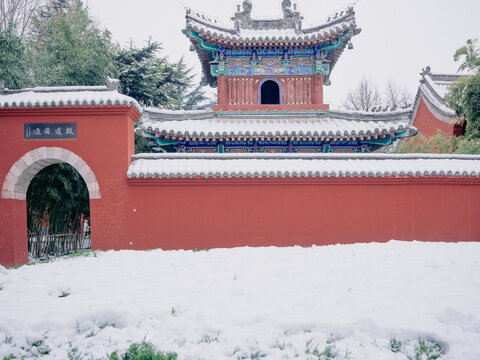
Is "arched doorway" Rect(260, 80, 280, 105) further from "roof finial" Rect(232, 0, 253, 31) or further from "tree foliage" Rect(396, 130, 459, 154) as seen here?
"tree foliage" Rect(396, 130, 459, 154)

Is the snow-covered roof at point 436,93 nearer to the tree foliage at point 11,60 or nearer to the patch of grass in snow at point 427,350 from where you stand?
the patch of grass in snow at point 427,350

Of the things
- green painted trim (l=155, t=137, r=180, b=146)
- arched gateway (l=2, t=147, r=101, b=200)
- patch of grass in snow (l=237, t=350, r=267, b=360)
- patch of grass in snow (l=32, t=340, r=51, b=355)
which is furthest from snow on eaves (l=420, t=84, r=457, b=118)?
patch of grass in snow (l=32, t=340, r=51, b=355)

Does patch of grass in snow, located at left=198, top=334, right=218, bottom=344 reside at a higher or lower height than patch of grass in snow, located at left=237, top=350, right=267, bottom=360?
higher

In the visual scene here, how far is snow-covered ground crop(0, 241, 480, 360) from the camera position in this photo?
9.40 ft

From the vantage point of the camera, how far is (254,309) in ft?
11.3

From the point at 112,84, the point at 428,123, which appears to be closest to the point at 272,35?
the point at 112,84

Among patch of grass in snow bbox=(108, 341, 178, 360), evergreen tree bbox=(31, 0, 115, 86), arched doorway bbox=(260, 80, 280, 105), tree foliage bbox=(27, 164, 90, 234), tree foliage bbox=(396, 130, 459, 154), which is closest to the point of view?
patch of grass in snow bbox=(108, 341, 178, 360)

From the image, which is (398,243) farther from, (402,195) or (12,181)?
(12,181)

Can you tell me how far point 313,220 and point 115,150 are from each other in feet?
14.9

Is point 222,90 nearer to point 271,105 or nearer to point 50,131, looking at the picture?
point 271,105

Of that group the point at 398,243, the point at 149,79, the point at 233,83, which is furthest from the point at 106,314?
the point at 149,79

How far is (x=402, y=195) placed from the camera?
27.4 feet

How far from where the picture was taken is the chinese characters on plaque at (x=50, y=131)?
26.0 ft

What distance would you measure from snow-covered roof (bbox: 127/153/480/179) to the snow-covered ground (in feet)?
10.6
